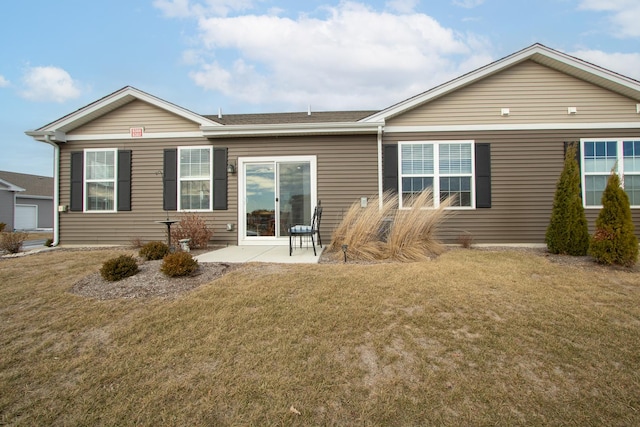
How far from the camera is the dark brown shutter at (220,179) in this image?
726 cm

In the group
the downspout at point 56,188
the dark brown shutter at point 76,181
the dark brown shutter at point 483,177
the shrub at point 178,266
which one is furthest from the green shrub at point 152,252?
the dark brown shutter at point 483,177

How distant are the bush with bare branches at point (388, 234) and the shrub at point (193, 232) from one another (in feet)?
9.98

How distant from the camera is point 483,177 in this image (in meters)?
6.98

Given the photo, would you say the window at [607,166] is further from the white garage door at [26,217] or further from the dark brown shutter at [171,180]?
the white garage door at [26,217]

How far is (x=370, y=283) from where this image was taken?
3598mm

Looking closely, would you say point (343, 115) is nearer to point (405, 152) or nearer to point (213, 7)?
point (405, 152)

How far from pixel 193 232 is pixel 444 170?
19.4 feet

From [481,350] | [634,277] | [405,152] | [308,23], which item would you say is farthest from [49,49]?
[634,277]

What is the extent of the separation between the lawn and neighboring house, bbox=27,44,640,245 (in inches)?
141

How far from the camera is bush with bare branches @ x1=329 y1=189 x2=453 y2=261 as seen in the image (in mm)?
5004

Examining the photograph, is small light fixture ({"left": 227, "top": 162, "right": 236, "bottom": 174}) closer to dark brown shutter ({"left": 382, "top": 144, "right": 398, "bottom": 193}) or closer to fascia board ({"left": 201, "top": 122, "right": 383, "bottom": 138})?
fascia board ({"left": 201, "top": 122, "right": 383, "bottom": 138})

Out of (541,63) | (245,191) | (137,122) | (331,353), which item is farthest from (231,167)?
(541,63)

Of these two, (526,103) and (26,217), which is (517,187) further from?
(26,217)

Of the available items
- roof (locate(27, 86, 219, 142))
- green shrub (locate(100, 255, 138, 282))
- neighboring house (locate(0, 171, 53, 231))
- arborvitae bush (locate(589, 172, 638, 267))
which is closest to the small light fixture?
roof (locate(27, 86, 219, 142))
